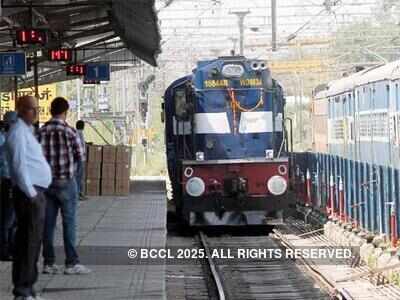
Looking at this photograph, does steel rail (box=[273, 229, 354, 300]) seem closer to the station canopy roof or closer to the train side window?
the train side window

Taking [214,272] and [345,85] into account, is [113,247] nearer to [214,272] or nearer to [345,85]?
[214,272]

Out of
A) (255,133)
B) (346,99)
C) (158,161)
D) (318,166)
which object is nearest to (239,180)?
(255,133)

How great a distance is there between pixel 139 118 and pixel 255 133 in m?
34.0

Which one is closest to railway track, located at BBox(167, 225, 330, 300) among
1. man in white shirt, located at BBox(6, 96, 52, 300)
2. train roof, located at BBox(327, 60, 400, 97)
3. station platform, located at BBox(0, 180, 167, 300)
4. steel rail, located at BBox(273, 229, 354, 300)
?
steel rail, located at BBox(273, 229, 354, 300)

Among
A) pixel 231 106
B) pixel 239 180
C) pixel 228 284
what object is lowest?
pixel 228 284

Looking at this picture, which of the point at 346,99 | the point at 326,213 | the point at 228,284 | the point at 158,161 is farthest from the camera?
the point at 158,161

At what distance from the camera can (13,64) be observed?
71.5ft

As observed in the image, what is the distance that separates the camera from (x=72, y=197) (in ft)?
36.6

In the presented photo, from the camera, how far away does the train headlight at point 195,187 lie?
20.8 m

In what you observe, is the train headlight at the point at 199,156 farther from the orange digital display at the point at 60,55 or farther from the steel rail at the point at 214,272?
the orange digital display at the point at 60,55

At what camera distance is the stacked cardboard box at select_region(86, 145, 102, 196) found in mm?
26016

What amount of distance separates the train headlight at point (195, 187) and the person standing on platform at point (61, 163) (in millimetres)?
9577

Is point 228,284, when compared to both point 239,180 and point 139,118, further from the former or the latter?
point 139,118

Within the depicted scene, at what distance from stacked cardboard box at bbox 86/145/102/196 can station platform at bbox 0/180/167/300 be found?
79 cm
